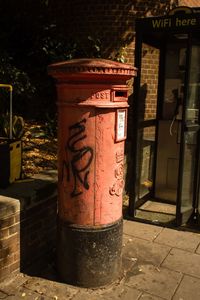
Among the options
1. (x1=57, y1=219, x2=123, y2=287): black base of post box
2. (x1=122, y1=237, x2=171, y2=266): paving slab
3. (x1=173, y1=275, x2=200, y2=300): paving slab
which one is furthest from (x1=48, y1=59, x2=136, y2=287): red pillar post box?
(x1=173, y1=275, x2=200, y2=300): paving slab

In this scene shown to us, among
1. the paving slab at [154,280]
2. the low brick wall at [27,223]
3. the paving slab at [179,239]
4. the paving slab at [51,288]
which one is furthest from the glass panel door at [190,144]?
the paving slab at [51,288]

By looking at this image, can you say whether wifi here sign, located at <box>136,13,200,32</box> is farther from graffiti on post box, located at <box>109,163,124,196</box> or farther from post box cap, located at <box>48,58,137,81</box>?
graffiti on post box, located at <box>109,163,124,196</box>

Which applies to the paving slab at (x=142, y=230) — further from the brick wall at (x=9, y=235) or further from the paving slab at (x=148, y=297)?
the brick wall at (x=9, y=235)

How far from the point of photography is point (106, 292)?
3229 millimetres

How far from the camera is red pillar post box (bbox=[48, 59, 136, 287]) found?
2947mm

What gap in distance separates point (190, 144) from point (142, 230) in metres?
1.29

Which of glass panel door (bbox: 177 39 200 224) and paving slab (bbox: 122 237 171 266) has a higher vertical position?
glass panel door (bbox: 177 39 200 224)

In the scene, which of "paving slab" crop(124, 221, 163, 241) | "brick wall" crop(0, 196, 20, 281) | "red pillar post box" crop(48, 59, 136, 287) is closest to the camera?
"red pillar post box" crop(48, 59, 136, 287)

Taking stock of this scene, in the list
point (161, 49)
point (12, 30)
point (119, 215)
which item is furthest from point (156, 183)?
point (12, 30)

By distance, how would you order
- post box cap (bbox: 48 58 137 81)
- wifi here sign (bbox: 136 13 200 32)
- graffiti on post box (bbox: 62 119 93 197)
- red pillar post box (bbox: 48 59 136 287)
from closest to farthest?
1. post box cap (bbox: 48 58 137 81)
2. red pillar post box (bbox: 48 59 136 287)
3. graffiti on post box (bbox: 62 119 93 197)
4. wifi here sign (bbox: 136 13 200 32)

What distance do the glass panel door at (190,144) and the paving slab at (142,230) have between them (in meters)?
0.37

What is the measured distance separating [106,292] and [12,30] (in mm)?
5634

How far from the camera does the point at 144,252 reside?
4004 millimetres

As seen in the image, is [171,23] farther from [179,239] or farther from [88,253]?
[88,253]
